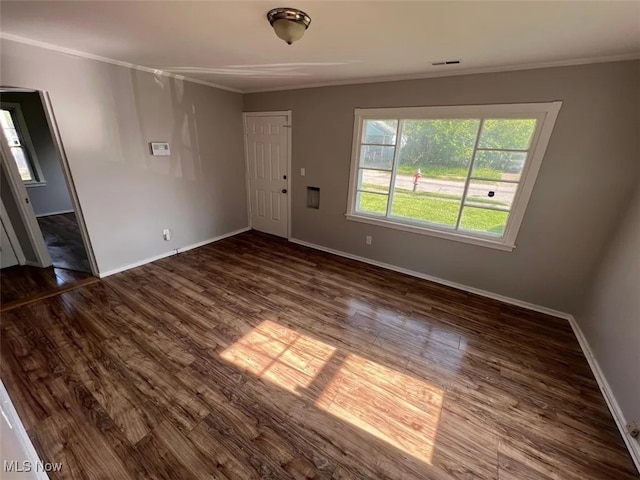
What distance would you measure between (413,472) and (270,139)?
168 inches

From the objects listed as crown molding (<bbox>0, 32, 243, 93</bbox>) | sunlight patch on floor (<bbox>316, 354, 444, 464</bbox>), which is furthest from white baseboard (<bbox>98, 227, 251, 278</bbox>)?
sunlight patch on floor (<bbox>316, 354, 444, 464</bbox>)

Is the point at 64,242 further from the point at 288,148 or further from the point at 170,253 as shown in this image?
the point at 288,148

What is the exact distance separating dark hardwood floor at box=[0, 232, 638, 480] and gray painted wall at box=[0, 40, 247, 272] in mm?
833

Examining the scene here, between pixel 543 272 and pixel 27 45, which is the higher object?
pixel 27 45

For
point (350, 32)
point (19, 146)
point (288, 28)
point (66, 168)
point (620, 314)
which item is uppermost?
point (350, 32)

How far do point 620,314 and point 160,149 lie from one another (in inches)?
195

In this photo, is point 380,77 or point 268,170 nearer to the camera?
point 380,77

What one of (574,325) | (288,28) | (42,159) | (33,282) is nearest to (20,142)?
(42,159)

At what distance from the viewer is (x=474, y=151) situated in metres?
2.82

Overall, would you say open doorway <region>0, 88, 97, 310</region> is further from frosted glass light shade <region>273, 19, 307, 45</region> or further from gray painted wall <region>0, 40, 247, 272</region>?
frosted glass light shade <region>273, 19, 307, 45</region>

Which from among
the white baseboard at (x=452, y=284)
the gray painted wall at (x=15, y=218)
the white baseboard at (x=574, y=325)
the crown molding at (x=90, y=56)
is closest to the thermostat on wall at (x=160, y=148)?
the crown molding at (x=90, y=56)

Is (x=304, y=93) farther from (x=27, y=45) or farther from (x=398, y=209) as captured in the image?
(x=27, y=45)

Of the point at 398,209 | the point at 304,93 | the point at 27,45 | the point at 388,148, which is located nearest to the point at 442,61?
the point at 388,148

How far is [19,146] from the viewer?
4859 mm
